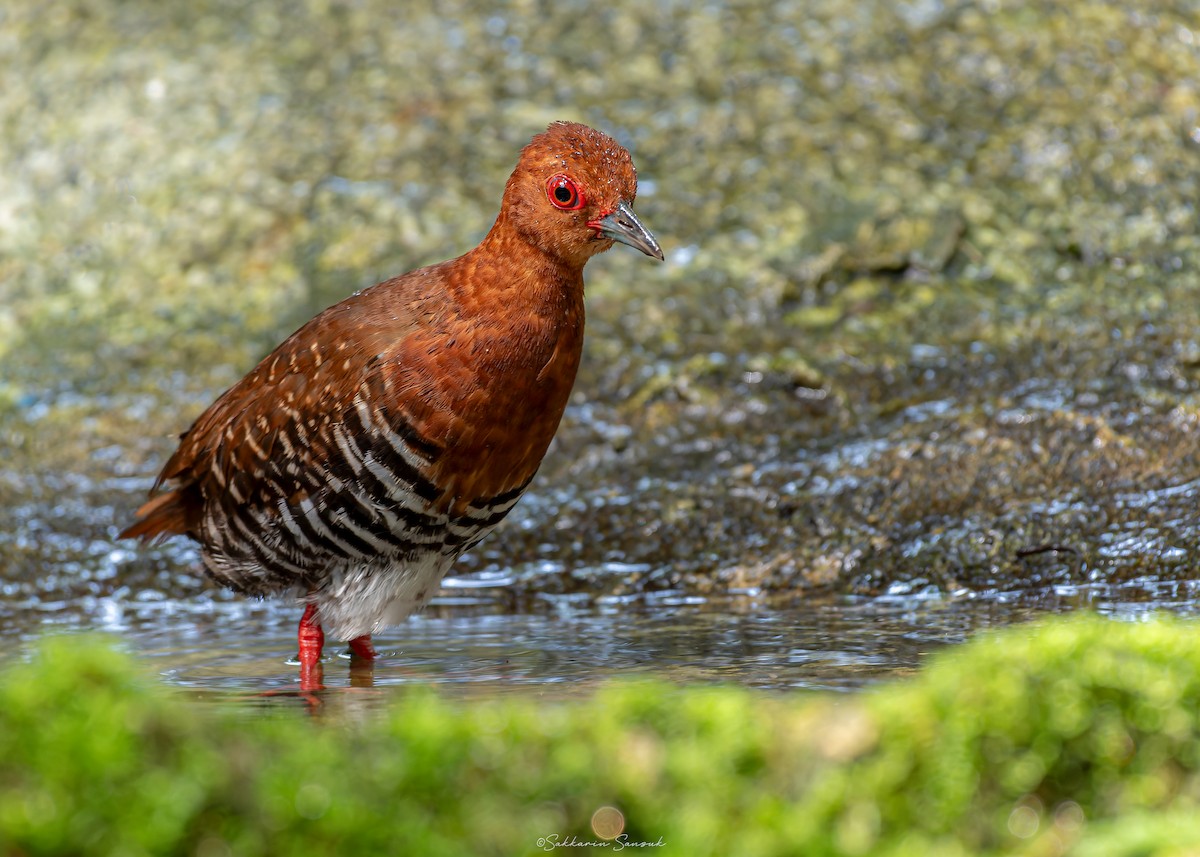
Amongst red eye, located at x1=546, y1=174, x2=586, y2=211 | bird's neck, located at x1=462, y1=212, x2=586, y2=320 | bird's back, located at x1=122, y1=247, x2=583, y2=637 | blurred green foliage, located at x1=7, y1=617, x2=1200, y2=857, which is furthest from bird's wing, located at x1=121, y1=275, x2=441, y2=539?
blurred green foliage, located at x1=7, y1=617, x2=1200, y2=857

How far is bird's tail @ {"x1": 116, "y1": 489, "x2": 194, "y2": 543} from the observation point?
5.38 metres

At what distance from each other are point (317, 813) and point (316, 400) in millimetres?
2548

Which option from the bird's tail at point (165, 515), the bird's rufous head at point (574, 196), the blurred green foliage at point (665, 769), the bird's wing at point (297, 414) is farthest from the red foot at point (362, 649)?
the blurred green foliage at point (665, 769)

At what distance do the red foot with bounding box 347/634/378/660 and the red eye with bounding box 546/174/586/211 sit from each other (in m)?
1.78

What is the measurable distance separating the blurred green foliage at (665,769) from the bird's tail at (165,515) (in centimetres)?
292

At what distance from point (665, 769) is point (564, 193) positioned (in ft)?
8.47

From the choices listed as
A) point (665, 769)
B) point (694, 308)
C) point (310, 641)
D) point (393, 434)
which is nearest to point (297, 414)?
point (393, 434)

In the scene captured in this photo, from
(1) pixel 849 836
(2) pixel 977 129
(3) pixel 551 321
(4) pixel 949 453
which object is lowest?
(1) pixel 849 836

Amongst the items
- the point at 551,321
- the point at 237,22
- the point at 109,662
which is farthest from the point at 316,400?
the point at 237,22

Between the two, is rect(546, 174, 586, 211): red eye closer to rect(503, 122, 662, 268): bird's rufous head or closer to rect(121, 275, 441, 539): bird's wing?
rect(503, 122, 662, 268): bird's rufous head

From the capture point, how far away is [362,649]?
5137 mm

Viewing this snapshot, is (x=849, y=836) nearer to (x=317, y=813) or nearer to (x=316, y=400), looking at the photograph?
(x=317, y=813)

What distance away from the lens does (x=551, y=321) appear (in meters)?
4.59

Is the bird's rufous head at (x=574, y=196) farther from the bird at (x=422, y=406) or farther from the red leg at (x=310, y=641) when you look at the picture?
the red leg at (x=310, y=641)
